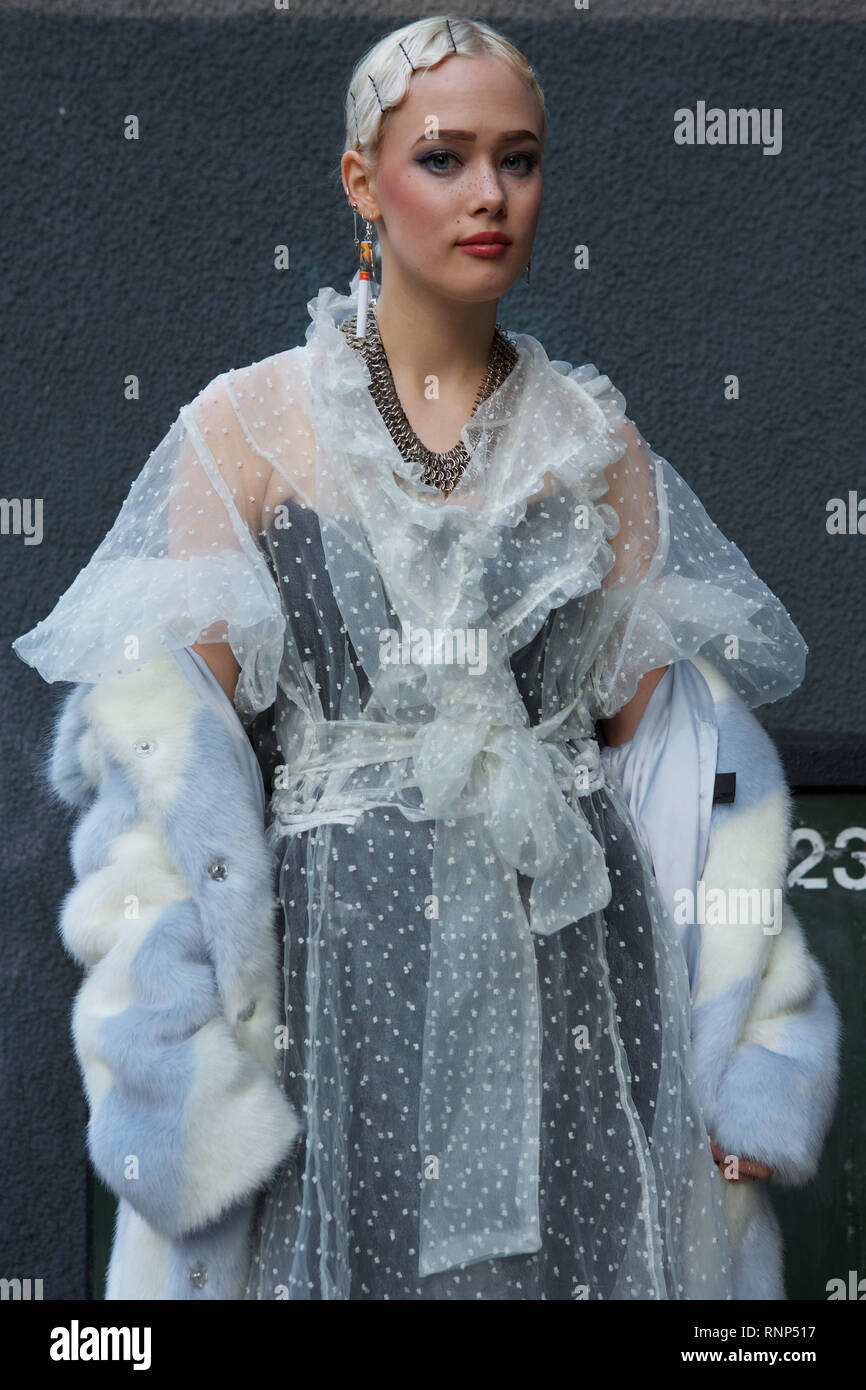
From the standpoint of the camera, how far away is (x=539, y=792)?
172cm

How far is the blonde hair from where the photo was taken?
1728 mm

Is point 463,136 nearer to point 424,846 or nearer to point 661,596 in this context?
point 661,596

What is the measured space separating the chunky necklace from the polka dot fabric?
19 mm

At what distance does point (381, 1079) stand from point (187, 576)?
56cm

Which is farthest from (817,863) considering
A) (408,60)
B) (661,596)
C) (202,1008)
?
(408,60)

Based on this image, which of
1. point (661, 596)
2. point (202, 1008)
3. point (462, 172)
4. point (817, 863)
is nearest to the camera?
point (202, 1008)

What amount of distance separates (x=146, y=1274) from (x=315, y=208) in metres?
2.02

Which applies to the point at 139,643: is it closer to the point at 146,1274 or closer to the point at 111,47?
the point at 146,1274

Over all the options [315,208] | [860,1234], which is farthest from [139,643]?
[860,1234]

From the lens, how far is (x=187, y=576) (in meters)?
1.70

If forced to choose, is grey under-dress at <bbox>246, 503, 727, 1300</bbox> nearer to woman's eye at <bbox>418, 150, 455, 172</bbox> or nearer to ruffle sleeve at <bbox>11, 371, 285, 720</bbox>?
ruffle sleeve at <bbox>11, 371, 285, 720</bbox>

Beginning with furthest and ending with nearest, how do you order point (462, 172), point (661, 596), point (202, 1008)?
point (661, 596) < point (462, 172) < point (202, 1008)

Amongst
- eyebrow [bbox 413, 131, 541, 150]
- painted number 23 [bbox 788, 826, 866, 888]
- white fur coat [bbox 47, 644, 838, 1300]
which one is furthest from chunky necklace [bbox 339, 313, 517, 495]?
painted number 23 [bbox 788, 826, 866, 888]

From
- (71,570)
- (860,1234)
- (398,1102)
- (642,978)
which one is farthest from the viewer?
(71,570)
